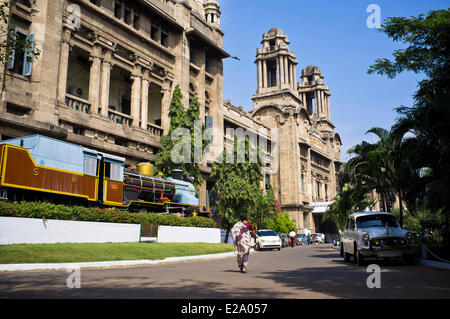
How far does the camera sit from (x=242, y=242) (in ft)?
38.7

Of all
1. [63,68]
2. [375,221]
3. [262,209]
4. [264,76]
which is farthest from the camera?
[264,76]

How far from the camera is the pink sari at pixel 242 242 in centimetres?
1141

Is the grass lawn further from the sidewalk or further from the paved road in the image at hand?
the sidewalk

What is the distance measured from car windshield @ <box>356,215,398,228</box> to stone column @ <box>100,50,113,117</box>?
1806 centimetres

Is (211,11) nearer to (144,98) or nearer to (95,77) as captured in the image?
(144,98)

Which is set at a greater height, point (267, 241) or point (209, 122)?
point (209, 122)

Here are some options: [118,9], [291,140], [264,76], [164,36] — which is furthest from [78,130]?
[264,76]

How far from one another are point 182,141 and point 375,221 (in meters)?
16.5

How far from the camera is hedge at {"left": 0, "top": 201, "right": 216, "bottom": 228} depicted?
14.2 meters

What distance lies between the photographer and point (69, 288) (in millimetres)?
7188

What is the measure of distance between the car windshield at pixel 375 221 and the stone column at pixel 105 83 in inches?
711

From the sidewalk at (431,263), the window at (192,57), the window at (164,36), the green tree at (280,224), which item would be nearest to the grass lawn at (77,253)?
the sidewalk at (431,263)

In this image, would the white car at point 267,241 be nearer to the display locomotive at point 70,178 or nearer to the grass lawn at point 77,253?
the display locomotive at point 70,178
